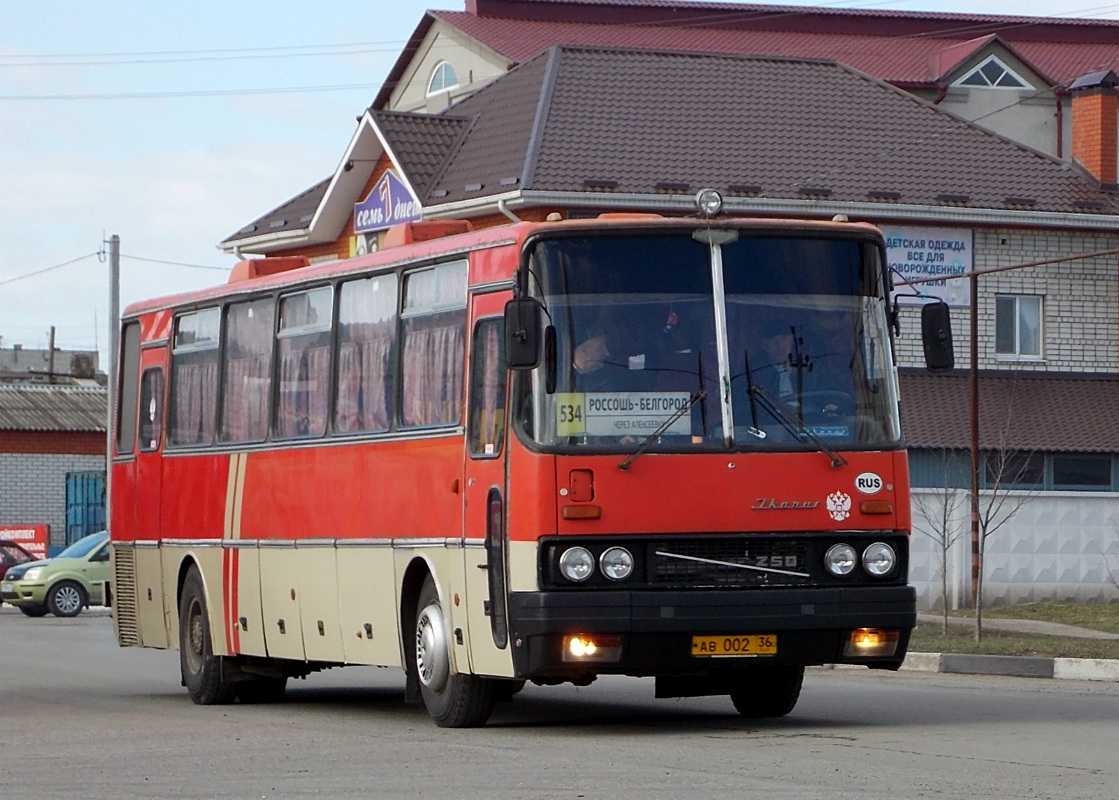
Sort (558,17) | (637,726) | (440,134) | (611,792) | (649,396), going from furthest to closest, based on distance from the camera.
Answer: (558,17)
(440,134)
(637,726)
(649,396)
(611,792)

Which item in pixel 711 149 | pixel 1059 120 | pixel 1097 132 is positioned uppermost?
pixel 1059 120

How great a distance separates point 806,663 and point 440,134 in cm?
2384

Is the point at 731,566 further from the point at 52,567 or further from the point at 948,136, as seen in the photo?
the point at 52,567

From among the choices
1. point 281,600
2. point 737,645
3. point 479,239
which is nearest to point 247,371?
point 281,600

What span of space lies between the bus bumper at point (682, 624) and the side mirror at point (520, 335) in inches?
50.2

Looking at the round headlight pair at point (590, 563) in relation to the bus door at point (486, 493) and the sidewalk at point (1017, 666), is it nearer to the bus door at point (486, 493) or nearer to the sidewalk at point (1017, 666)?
the bus door at point (486, 493)

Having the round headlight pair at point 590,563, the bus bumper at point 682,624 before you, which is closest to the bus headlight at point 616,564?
the round headlight pair at point 590,563

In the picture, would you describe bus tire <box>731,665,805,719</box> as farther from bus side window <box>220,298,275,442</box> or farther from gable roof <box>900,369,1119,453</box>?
gable roof <box>900,369,1119,453</box>

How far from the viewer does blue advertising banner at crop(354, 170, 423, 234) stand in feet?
115

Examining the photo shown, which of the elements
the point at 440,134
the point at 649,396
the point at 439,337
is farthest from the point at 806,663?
the point at 440,134

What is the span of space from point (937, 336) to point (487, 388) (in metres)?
2.66

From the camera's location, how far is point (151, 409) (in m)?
18.7

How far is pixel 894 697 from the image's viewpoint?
1658 cm

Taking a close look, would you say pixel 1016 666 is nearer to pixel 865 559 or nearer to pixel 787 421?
pixel 865 559
